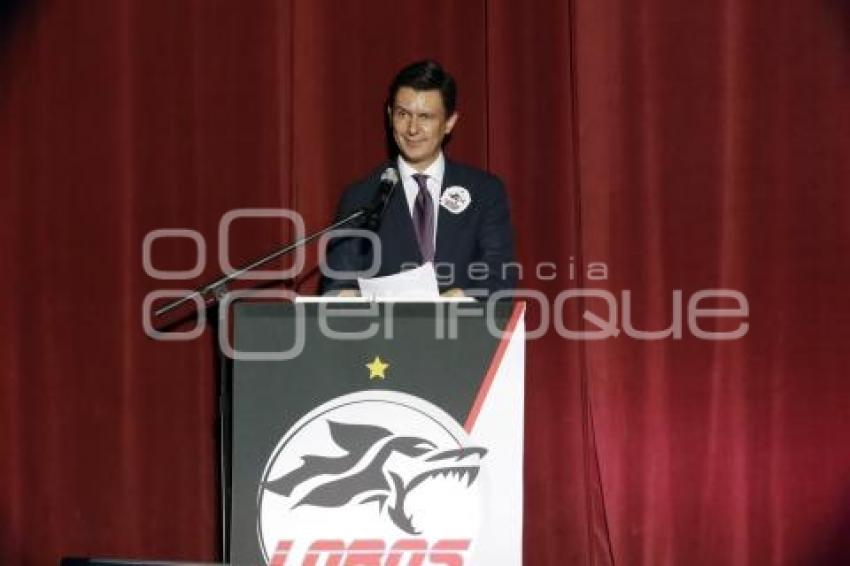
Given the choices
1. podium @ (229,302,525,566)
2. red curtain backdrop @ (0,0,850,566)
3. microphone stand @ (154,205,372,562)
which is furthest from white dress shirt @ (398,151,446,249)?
podium @ (229,302,525,566)

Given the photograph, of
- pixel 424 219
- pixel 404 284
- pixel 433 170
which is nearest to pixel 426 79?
pixel 433 170

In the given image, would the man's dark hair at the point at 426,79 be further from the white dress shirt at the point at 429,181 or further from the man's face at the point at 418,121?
the white dress shirt at the point at 429,181

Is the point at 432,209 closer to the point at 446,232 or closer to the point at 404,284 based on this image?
the point at 446,232

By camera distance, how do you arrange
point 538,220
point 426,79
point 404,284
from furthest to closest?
1. point 538,220
2. point 426,79
3. point 404,284

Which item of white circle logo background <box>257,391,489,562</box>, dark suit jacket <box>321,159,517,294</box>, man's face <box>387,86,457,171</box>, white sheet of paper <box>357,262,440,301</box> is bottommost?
white circle logo background <box>257,391,489,562</box>

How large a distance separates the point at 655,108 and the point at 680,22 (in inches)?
10.1

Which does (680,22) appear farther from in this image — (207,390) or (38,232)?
(38,232)

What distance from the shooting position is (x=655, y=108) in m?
3.15

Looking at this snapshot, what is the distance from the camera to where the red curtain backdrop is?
10.3ft

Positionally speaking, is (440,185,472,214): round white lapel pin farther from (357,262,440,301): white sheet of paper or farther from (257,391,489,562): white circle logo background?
(257,391,489,562): white circle logo background

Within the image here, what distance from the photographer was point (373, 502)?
218 centimetres

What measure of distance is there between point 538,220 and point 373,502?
50.4 inches

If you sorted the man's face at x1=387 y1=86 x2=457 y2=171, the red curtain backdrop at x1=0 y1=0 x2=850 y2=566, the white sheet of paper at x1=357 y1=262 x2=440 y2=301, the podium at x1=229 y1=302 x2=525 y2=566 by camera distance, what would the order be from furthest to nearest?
the red curtain backdrop at x1=0 y1=0 x2=850 y2=566 → the man's face at x1=387 y1=86 x2=457 y2=171 → the white sheet of paper at x1=357 y1=262 x2=440 y2=301 → the podium at x1=229 y1=302 x2=525 y2=566

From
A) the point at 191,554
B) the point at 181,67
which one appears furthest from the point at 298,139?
the point at 191,554
